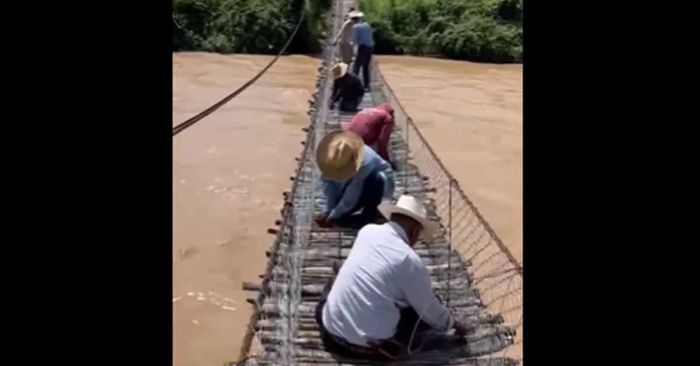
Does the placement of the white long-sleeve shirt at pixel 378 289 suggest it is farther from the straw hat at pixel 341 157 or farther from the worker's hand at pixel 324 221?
the worker's hand at pixel 324 221

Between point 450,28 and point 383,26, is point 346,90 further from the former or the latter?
point 450,28

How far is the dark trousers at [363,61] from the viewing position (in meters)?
6.34

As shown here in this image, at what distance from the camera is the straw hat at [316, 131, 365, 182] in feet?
10.1

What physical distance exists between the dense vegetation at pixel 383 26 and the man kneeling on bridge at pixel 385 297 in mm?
13099

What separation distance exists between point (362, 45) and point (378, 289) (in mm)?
4338

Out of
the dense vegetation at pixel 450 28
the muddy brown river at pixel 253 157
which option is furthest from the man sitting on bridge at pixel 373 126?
the dense vegetation at pixel 450 28

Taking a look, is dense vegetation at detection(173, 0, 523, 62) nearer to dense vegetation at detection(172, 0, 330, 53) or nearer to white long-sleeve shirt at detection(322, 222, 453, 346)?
dense vegetation at detection(172, 0, 330, 53)

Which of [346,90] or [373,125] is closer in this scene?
[373,125]

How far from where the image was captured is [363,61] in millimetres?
6406

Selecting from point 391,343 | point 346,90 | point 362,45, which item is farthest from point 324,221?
point 362,45
